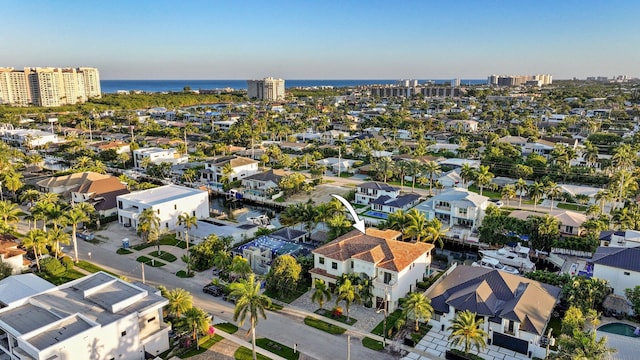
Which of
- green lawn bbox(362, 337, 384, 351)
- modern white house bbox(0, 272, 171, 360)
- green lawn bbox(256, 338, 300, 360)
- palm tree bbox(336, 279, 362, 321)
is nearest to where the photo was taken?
modern white house bbox(0, 272, 171, 360)

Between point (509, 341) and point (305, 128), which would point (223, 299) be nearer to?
point (509, 341)

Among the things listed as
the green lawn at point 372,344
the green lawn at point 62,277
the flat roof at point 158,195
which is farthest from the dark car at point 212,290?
the flat roof at point 158,195

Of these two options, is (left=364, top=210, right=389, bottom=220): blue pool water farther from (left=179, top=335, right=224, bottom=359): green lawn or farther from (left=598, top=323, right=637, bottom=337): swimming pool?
(left=179, top=335, right=224, bottom=359): green lawn

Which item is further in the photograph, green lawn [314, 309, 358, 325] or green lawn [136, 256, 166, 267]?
green lawn [136, 256, 166, 267]

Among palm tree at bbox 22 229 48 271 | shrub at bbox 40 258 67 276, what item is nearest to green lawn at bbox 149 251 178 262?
shrub at bbox 40 258 67 276

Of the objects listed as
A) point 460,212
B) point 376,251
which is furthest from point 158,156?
point 376,251

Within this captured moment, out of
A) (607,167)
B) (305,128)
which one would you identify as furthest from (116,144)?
(607,167)

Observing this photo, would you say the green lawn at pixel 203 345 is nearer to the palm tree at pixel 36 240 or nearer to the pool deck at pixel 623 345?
the palm tree at pixel 36 240

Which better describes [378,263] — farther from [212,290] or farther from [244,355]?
[212,290]
